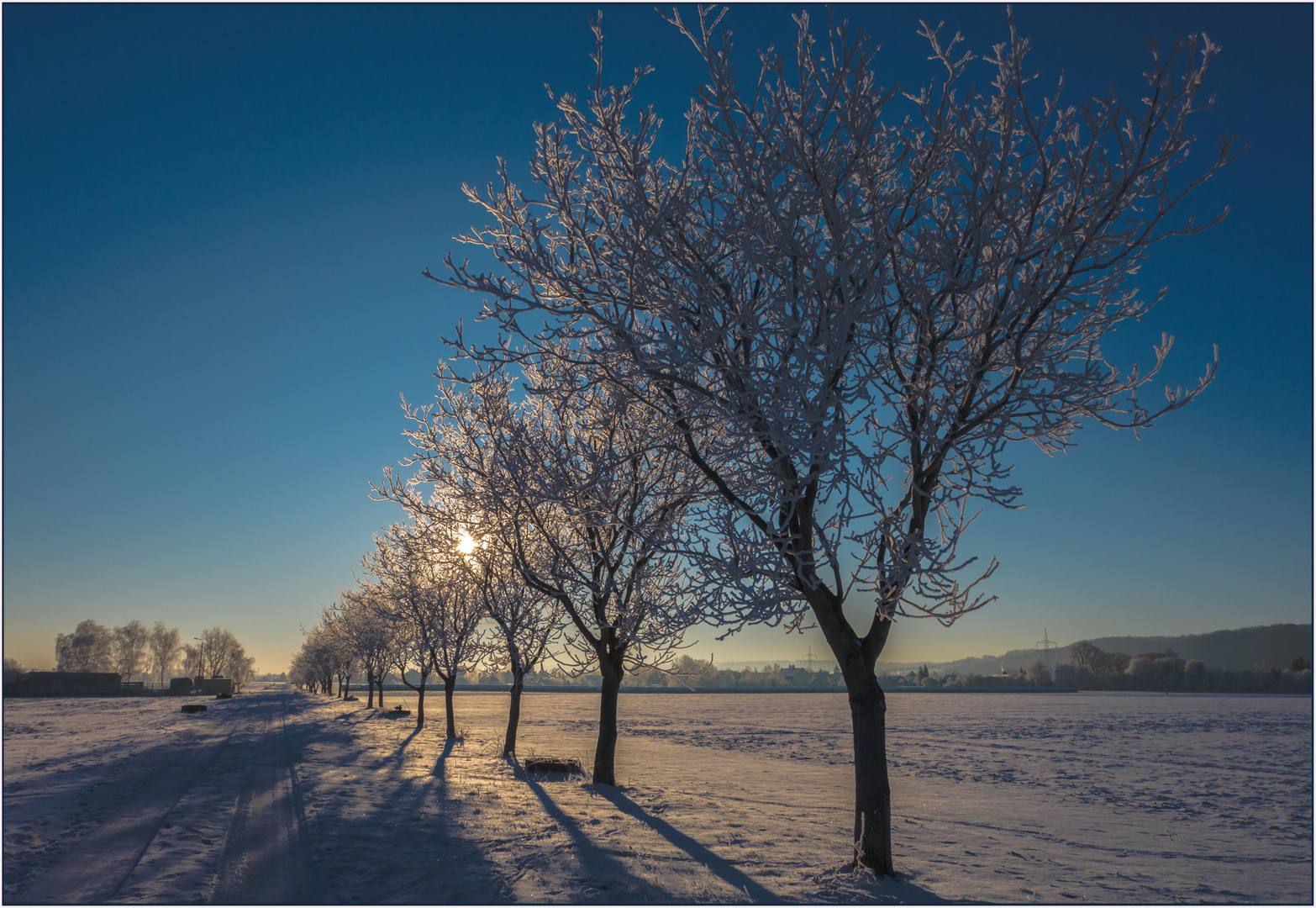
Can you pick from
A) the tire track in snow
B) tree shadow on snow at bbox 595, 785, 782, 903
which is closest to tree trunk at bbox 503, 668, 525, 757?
tree shadow on snow at bbox 595, 785, 782, 903

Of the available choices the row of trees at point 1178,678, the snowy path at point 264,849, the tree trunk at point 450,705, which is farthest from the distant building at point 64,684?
the row of trees at point 1178,678

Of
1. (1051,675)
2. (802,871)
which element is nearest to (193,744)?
(802,871)

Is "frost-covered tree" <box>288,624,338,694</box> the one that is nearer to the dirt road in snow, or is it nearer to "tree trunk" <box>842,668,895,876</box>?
the dirt road in snow

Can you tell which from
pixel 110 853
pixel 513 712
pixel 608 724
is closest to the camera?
pixel 110 853

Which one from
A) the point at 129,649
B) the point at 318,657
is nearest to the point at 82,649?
the point at 129,649

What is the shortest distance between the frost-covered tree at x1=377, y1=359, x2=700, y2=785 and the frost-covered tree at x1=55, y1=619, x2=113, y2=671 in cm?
16118

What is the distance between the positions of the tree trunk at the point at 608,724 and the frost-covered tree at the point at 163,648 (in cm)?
18669

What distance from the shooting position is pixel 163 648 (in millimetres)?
162375

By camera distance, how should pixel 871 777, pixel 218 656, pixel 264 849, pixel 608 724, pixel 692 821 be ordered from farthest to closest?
pixel 218 656 < pixel 608 724 < pixel 692 821 < pixel 264 849 < pixel 871 777

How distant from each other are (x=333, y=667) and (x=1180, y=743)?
6802cm

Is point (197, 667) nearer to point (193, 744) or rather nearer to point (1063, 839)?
point (193, 744)

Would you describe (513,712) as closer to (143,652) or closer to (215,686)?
(215,686)

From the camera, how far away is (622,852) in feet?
27.4

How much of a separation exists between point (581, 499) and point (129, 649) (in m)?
187
